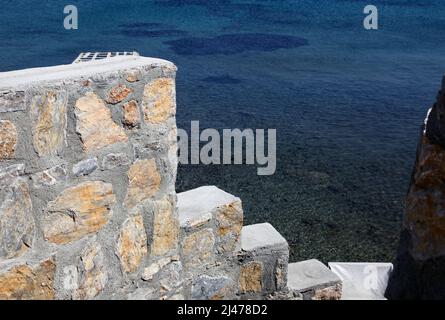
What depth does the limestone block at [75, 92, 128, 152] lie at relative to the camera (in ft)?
7.34

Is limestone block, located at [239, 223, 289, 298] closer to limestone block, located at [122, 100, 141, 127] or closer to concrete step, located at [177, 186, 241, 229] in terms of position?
concrete step, located at [177, 186, 241, 229]

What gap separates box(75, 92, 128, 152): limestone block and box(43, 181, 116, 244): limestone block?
18 cm

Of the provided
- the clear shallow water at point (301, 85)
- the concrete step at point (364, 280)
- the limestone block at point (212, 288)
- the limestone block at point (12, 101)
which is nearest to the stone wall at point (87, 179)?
the limestone block at point (12, 101)

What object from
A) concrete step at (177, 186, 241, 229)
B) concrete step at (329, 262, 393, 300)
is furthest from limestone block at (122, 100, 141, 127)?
concrete step at (329, 262, 393, 300)

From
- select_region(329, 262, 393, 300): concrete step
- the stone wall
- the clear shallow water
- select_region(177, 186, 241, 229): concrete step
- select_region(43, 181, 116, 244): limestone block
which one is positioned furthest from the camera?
the clear shallow water

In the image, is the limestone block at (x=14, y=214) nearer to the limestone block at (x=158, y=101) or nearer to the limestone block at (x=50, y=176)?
the limestone block at (x=50, y=176)

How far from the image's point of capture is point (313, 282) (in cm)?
355

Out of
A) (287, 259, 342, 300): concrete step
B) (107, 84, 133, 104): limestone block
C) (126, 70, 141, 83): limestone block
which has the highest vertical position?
(126, 70, 141, 83): limestone block

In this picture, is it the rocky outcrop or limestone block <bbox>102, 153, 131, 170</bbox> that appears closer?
the rocky outcrop

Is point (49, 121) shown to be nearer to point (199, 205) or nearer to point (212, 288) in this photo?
point (199, 205)

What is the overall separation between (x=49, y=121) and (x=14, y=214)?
1.22ft

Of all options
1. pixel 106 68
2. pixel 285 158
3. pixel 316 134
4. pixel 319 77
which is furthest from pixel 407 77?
pixel 106 68

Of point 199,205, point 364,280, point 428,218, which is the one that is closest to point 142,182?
point 199,205

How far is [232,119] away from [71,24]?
11667mm
